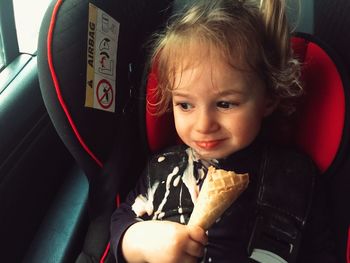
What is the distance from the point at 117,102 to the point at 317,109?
0.51 m

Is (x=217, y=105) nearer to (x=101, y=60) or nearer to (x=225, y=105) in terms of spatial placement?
(x=225, y=105)

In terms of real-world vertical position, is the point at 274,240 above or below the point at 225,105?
below

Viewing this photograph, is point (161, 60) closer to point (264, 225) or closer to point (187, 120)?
point (187, 120)

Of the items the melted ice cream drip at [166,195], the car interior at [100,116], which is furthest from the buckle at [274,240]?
the melted ice cream drip at [166,195]

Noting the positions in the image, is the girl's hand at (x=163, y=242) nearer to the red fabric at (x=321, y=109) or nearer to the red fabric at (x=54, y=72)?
the red fabric at (x=54, y=72)

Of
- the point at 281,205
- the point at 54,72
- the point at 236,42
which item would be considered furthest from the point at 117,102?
the point at 281,205

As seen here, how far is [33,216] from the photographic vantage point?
4.42 ft

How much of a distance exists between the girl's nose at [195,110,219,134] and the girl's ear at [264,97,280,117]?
18cm

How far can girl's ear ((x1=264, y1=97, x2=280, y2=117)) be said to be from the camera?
1.08 meters

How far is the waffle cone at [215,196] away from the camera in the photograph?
87 cm

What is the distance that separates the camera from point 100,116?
988 millimetres

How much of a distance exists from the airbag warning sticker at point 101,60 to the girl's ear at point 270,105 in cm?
38

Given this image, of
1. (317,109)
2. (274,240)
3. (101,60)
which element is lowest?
(274,240)

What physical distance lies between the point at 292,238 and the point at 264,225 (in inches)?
2.8
